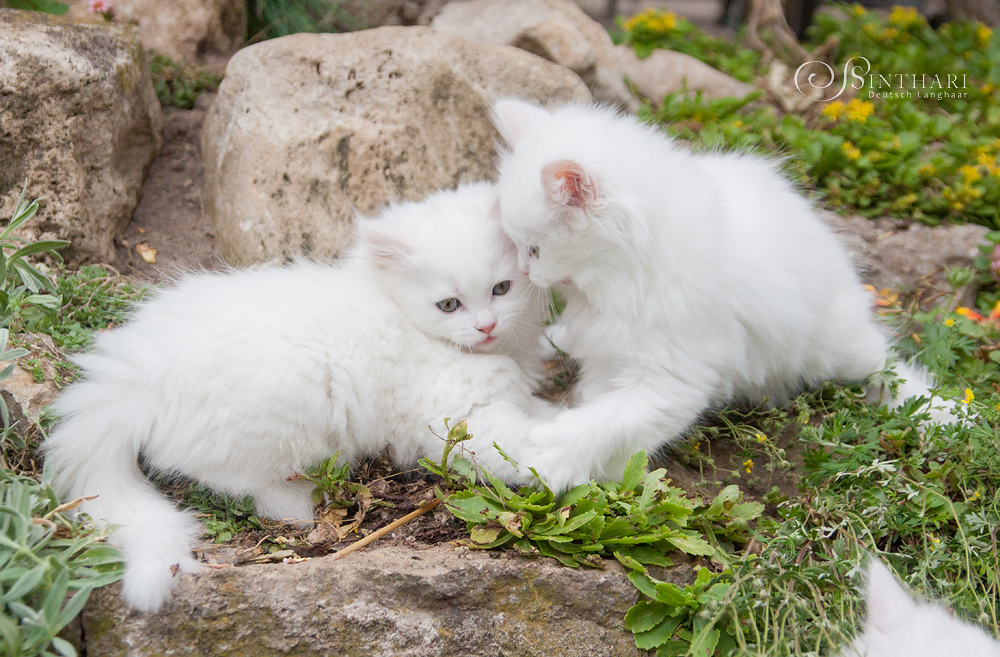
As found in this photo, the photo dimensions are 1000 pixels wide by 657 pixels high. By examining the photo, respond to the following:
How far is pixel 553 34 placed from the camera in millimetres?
4664

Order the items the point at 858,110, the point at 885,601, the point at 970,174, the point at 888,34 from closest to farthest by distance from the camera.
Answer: the point at 885,601, the point at 970,174, the point at 858,110, the point at 888,34

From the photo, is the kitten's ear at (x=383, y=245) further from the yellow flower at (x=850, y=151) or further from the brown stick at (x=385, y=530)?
the yellow flower at (x=850, y=151)

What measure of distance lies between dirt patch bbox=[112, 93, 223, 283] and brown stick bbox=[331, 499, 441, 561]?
1866 millimetres

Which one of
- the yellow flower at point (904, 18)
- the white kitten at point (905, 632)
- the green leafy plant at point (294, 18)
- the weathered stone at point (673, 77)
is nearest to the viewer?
the white kitten at point (905, 632)

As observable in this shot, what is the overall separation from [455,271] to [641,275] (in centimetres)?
71

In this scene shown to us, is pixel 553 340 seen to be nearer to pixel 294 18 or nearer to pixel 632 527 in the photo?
pixel 632 527

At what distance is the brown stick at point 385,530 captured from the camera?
249 cm

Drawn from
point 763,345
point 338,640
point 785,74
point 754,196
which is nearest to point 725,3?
point 785,74

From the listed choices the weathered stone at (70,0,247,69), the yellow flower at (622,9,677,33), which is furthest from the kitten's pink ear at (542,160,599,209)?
the yellow flower at (622,9,677,33)

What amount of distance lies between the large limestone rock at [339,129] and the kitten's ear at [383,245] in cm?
92

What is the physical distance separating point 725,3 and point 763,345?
5917mm

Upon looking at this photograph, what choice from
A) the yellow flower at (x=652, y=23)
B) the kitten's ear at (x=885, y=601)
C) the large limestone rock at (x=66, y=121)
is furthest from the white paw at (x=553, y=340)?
the yellow flower at (x=652, y=23)

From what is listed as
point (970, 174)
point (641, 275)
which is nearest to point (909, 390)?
point (641, 275)

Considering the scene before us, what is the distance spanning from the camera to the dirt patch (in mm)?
3959
